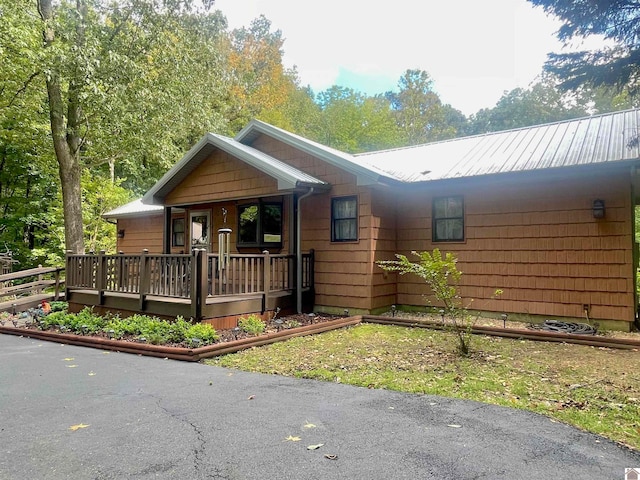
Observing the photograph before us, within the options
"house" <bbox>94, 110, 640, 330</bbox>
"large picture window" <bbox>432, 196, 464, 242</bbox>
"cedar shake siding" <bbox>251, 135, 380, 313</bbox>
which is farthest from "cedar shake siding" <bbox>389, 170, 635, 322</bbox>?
"cedar shake siding" <bbox>251, 135, 380, 313</bbox>

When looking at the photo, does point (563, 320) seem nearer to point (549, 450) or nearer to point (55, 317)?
point (549, 450)

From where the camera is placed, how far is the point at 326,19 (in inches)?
739

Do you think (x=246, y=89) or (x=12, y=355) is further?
(x=246, y=89)

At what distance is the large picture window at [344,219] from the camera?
360 inches

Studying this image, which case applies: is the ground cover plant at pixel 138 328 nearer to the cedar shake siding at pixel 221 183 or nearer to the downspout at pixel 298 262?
the downspout at pixel 298 262

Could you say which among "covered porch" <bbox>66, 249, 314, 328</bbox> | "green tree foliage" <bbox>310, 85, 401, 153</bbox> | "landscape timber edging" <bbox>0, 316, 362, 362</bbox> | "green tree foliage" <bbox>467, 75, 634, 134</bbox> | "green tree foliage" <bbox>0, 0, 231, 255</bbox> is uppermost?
"green tree foliage" <bbox>467, 75, 634, 134</bbox>

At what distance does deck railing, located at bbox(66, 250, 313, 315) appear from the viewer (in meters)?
7.38

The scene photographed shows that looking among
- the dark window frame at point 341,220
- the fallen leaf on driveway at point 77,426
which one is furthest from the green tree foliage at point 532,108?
the fallen leaf on driveway at point 77,426

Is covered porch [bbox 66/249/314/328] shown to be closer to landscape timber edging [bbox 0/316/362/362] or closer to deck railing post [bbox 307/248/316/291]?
deck railing post [bbox 307/248/316/291]

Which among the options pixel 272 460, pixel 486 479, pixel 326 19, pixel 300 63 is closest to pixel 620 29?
pixel 486 479

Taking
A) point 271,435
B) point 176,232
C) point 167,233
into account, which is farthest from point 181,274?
point 176,232

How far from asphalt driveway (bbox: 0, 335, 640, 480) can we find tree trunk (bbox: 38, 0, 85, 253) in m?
9.85

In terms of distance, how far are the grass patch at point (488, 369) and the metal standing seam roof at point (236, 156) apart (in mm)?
3300

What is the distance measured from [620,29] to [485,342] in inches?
213
